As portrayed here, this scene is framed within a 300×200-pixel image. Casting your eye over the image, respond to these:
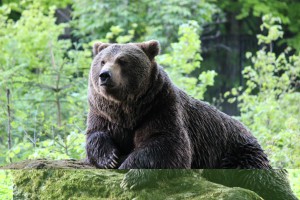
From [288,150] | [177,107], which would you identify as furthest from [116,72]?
[288,150]

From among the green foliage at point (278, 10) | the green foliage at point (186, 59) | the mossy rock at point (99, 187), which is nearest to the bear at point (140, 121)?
the mossy rock at point (99, 187)

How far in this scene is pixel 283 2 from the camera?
17.5 metres

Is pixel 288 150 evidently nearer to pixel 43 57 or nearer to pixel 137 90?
pixel 137 90

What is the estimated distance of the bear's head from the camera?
3.81 metres

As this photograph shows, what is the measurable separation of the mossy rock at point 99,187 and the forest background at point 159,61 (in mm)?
782

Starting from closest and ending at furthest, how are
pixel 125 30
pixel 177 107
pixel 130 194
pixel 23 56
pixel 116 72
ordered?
pixel 130 194 < pixel 116 72 < pixel 177 107 < pixel 23 56 < pixel 125 30

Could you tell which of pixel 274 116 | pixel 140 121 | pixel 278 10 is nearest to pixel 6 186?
pixel 140 121

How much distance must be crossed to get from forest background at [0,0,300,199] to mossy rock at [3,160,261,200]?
78cm

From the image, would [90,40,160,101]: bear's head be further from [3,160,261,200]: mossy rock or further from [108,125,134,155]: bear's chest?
[3,160,261,200]: mossy rock

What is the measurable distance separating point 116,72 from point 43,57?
7508 millimetres

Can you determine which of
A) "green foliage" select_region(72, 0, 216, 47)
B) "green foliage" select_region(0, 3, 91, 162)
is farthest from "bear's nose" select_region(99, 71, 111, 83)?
"green foliage" select_region(72, 0, 216, 47)

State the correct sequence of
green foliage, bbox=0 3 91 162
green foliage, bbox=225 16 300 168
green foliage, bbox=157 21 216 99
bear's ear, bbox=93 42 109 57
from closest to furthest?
bear's ear, bbox=93 42 109 57
green foliage, bbox=0 3 91 162
green foliage, bbox=225 16 300 168
green foliage, bbox=157 21 216 99

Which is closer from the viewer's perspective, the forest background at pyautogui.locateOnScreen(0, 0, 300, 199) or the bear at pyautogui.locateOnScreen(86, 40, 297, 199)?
the bear at pyautogui.locateOnScreen(86, 40, 297, 199)

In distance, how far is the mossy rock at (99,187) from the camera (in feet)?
11.5
